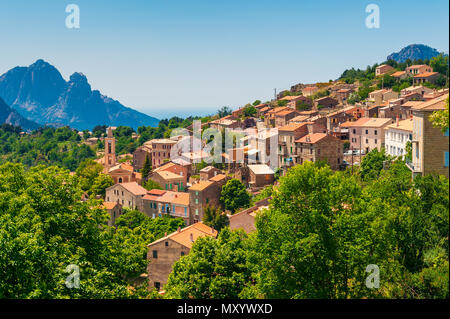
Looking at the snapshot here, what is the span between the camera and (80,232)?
1525 centimetres

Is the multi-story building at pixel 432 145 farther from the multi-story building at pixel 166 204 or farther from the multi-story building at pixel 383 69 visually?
the multi-story building at pixel 383 69

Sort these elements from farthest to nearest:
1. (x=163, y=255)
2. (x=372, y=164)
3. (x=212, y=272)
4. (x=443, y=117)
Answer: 1. (x=372, y=164)
2. (x=163, y=255)
3. (x=212, y=272)
4. (x=443, y=117)

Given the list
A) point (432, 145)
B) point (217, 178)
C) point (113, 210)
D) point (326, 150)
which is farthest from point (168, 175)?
point (432, 145)

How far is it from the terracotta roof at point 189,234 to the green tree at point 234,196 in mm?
6128

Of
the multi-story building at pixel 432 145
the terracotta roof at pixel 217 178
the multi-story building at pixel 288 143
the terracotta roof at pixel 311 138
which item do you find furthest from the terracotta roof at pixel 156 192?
the multi-story building at pixel 432 145

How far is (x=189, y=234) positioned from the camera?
3203 centimetres

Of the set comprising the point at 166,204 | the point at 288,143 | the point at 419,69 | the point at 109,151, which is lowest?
the point at 166,204

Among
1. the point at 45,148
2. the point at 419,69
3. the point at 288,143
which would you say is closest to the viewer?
the point at 288,143

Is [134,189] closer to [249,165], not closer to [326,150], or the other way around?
[249,165]

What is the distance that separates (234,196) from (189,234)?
1069 cm

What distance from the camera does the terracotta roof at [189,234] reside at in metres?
30.2

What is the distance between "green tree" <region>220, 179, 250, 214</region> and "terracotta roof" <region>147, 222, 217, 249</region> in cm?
613
